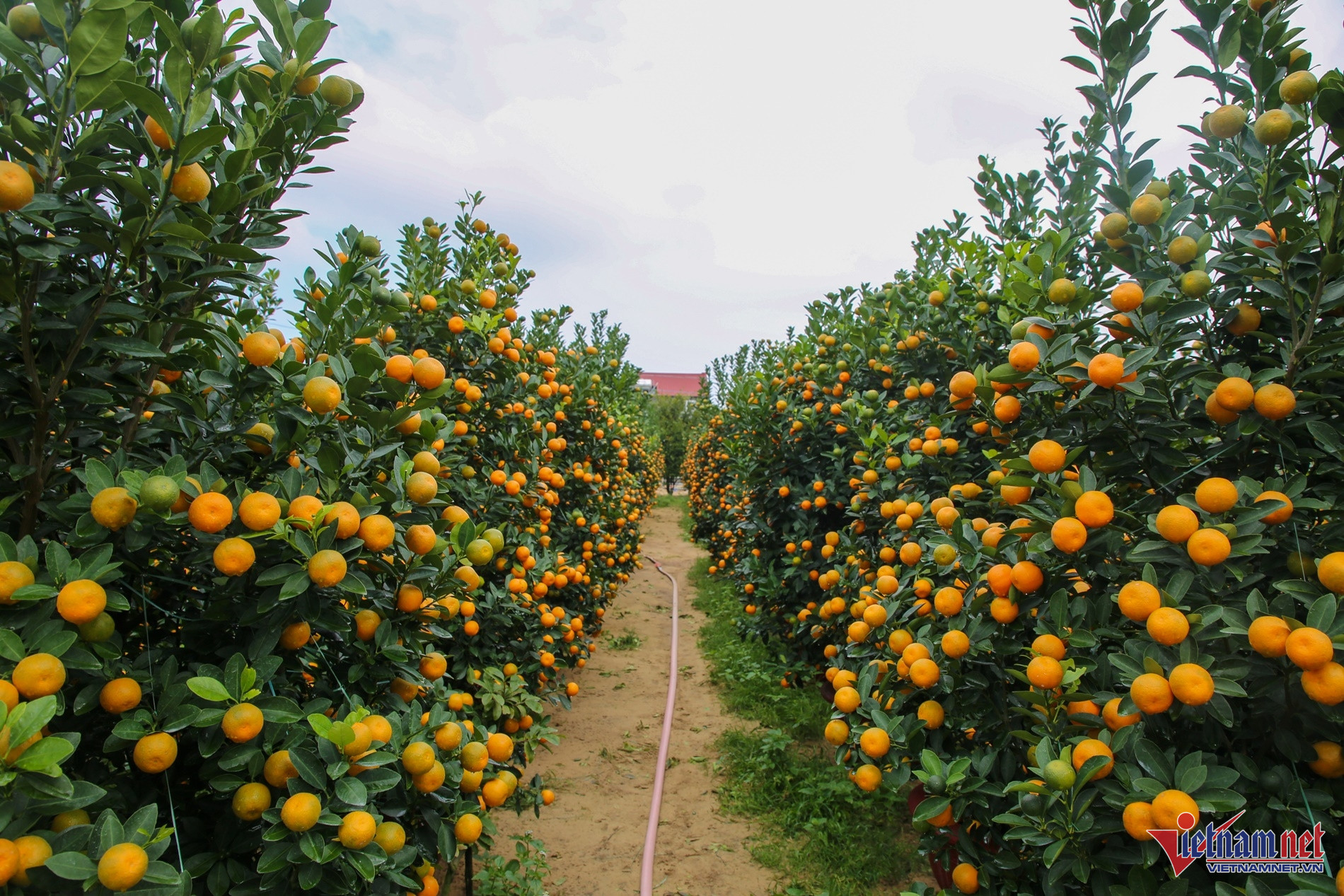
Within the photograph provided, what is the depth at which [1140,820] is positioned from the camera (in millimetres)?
1049

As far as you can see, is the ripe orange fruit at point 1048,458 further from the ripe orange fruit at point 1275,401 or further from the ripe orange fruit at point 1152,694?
the ripe orange fruit at point 1152,694

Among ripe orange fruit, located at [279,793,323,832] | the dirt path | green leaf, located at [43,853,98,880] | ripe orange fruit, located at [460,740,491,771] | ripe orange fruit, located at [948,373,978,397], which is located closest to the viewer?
green leaf, located at [43,853,98,880]

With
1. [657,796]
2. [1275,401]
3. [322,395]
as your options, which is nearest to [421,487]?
[322,395]

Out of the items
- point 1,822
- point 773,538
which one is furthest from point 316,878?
point 773,538

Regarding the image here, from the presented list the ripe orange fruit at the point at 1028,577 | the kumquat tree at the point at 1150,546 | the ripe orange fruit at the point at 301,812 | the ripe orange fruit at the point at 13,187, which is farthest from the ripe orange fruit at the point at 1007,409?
the ripe orange fruit at the point at 13,187

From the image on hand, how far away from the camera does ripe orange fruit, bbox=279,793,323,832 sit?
0.98 m

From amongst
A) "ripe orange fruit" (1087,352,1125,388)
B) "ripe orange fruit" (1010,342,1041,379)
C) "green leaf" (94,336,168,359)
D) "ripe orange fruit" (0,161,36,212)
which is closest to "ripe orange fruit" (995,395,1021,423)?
"ripe orange fruit" (1010,342,1041,379)

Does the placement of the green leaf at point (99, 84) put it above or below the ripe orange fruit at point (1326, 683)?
above

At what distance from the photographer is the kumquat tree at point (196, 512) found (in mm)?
905

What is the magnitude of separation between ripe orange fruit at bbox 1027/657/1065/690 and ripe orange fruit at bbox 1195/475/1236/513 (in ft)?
1.32

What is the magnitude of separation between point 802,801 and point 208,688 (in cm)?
309

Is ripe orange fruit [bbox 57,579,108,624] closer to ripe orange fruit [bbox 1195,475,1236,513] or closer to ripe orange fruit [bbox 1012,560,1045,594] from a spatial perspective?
ripe orange fruit [bbox 1012,560,1045,594]

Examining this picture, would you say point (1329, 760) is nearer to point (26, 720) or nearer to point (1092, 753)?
point (1092, 753)

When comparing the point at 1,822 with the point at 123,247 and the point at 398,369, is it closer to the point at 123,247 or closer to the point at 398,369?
the point at 123,247
